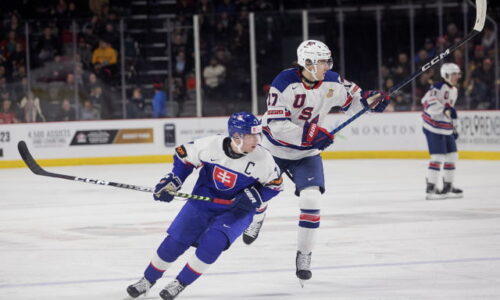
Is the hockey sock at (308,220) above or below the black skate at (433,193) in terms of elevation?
above

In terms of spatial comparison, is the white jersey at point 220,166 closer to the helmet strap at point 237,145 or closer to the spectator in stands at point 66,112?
the helmet strap at point 237,145

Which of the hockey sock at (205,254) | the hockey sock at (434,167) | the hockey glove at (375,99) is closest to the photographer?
the hockey sock at (205,254)

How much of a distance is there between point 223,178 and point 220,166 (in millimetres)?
62

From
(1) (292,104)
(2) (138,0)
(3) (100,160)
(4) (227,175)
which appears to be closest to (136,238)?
(1) (292,104)

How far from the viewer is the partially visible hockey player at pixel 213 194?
4.75 m

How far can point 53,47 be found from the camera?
14.5 meters

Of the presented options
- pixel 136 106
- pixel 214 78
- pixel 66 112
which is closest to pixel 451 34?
pixel 214 78

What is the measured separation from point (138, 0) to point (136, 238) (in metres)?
10.3

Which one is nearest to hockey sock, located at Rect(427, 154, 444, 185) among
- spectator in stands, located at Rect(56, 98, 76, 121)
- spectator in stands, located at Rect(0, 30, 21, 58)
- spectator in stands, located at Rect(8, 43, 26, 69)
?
spectator in stands, located at Rect(56, 98, 76, 121)

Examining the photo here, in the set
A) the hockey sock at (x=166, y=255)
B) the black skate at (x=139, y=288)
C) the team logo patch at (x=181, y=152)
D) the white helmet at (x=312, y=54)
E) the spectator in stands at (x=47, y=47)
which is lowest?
the black skate at (x=139, y=288)

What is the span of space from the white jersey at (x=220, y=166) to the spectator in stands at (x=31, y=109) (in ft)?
31.3

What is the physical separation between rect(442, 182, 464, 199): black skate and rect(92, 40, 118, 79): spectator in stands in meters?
6.46

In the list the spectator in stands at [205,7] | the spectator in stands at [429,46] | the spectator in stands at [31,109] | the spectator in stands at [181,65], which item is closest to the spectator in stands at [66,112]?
the spectator in stands at [31,109]

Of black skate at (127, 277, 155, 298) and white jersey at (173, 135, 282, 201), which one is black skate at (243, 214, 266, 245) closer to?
white jersey at (173, 135, 282, 201)
